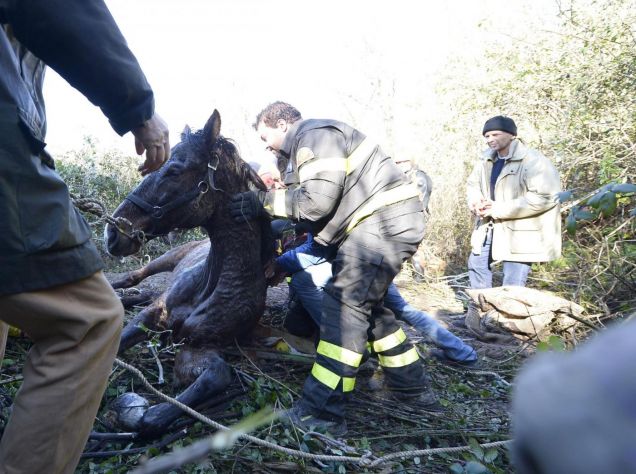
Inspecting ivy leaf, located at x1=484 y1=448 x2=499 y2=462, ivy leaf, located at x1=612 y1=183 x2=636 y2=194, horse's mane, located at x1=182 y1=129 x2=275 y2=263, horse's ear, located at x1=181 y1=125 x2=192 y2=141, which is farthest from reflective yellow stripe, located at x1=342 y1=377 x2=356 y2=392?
horse's ear, located at x1=181 y1=125 x2=192 y2=141

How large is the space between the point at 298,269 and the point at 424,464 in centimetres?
169

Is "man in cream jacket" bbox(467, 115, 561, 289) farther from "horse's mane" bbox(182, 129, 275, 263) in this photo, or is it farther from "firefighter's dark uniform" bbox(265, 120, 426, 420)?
"horse's mane" bbox(182, 129, 275, 263)

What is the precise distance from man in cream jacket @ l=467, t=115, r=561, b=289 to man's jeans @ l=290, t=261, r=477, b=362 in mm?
1459

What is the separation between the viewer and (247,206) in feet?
11.7

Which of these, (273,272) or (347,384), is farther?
(273,272)

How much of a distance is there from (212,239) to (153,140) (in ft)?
6.04

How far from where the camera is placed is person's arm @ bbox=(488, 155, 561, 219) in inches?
199

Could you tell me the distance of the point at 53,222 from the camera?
4.71 ft

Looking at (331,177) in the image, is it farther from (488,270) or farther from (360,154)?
(488,270)

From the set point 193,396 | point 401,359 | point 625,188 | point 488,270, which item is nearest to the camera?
point 625,188

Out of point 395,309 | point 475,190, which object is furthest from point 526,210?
point 395,309

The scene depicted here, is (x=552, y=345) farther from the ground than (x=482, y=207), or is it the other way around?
(x=552, y=345)

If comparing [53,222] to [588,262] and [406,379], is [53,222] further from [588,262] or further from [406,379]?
[588,262]

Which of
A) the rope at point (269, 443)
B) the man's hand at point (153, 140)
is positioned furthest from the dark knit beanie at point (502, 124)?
the man's hand at point (153, 140)
